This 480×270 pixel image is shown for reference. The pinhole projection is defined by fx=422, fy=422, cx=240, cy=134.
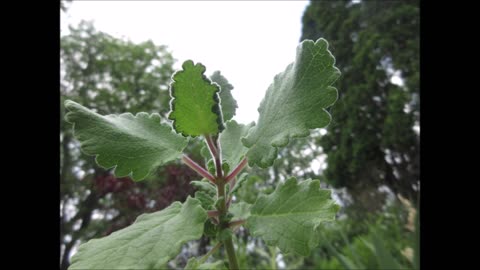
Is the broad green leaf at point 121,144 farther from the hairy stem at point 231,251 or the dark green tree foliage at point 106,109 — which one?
the dark green tree foliage at point 106,109

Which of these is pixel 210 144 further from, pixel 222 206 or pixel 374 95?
pixel 374 95

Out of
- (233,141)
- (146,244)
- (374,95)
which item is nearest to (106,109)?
(374,95)

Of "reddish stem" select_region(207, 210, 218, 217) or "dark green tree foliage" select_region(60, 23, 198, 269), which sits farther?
"dark green tree foliage" select_region(60, 23, 198, 269)

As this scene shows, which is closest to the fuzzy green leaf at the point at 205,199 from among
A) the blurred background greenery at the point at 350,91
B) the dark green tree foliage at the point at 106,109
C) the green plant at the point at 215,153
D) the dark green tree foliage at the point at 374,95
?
the green plant at the point at 215,153

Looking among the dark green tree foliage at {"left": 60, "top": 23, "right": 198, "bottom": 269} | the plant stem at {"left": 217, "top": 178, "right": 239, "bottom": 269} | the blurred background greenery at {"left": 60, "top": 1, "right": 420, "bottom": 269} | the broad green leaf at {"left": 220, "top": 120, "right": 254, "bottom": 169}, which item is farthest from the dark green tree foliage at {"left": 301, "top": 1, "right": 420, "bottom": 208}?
the plant stem at {"left": 217, "top": 178, "right": 239, "bottom": 269}

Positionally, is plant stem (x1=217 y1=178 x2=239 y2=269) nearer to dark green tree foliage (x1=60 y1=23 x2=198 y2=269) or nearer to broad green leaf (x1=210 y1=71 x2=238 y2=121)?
broad green leaf (x1=210 y1=71 x2=238 y2=121)

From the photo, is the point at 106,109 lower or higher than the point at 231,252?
higher
